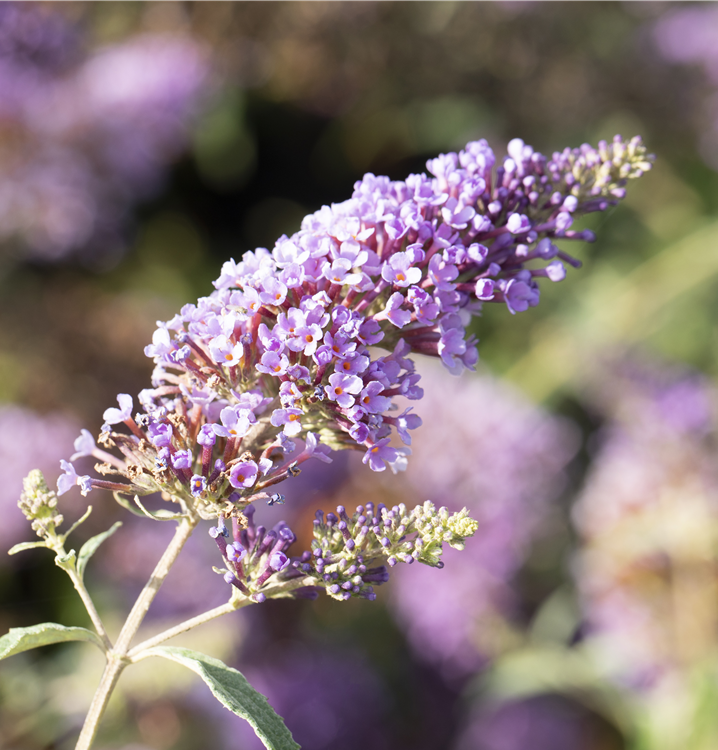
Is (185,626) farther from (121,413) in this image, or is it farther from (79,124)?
(79,124)

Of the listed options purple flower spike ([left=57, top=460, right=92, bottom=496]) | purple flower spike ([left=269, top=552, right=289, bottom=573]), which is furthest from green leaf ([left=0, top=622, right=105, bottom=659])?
purple flower spike ([left=269, top=552, right=289, bottom=573])

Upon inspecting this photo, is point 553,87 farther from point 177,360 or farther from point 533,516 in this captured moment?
point 177,360

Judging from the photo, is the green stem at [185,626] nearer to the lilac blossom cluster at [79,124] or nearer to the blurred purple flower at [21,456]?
the blurred purple flower at [21,456]

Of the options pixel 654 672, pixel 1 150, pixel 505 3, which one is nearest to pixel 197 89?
pixel 1 150

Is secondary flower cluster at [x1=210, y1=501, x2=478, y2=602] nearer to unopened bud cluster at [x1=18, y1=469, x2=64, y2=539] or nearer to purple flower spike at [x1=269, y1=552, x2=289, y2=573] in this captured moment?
purple flower spike at [x1=269, y1=552, x2=289, y2=573]

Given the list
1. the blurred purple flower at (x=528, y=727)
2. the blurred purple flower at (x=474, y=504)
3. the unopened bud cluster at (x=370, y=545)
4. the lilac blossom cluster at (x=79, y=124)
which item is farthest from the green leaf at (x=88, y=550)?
the lilac blossom cluster at (x=79, y=124)

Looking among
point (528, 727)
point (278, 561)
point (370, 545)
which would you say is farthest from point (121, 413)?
point (528, 727)
